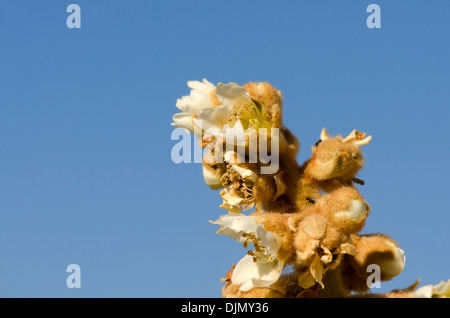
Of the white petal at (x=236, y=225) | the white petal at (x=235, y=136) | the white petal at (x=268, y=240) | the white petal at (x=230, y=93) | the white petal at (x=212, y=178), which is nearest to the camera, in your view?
the white petal at (x=268, y=240)

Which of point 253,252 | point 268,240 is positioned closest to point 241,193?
point 253,252

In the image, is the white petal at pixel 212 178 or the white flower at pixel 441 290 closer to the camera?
the white flower at pixel 441 290

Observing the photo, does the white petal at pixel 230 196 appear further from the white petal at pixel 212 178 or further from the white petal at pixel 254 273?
the white petal at pixel 254 273

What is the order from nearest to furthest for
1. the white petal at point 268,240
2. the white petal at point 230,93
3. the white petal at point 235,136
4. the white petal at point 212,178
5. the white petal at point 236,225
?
the white petal at point 268,240, the white petal at point 236,225, the white petal at point 235,136, the white petal at point 230,93, the white petal at point 212,178

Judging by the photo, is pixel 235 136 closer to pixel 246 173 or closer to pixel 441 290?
pixel 246 173

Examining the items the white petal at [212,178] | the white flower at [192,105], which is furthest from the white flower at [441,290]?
the white flower at [192,105]
